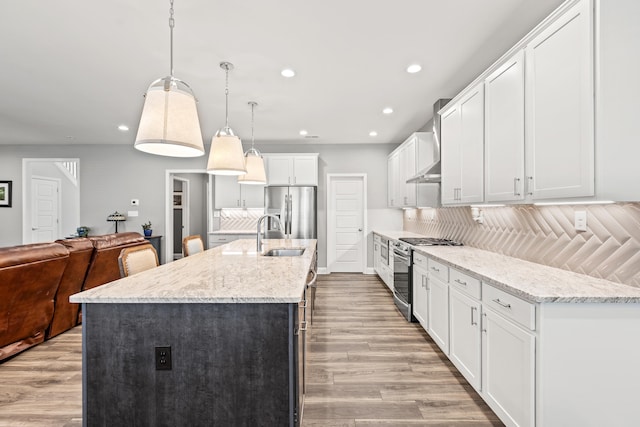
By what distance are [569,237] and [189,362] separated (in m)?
2.44

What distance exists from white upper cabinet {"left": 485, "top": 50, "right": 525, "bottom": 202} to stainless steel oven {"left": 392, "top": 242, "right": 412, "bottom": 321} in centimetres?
137

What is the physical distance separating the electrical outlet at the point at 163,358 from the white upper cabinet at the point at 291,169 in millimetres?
4481

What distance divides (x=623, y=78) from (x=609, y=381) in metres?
1.41

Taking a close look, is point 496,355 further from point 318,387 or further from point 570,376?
point 318,387

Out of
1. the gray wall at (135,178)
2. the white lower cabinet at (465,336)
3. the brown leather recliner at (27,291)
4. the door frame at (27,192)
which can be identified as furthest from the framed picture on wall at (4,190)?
the white lower cabinet at (465,336)

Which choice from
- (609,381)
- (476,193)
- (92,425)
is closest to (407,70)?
(476,193)

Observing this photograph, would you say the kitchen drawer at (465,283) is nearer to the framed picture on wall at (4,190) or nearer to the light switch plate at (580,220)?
the light switch plate at (580,220)

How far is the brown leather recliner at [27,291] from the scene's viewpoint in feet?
Answer: 8.18

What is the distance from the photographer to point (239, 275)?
77.2 inches

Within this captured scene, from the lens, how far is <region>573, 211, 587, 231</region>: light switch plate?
1951 mm

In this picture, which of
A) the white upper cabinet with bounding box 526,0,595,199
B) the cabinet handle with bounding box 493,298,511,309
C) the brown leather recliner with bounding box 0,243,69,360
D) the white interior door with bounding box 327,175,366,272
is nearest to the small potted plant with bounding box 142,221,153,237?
the brown leather recliner with bounding box 0,243,69,360

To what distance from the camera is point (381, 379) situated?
2387 mm

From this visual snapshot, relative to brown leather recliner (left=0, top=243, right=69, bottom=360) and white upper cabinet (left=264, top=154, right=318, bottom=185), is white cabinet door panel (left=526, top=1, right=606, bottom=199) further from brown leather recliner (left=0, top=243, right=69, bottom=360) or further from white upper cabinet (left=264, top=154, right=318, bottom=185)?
white upper cabinet (left=264, top=154, right=318, bottom=185)

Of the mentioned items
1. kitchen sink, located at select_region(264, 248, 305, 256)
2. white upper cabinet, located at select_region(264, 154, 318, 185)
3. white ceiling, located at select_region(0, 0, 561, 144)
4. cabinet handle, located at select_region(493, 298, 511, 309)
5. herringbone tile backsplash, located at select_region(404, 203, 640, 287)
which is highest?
white ceiling, located at select_region(0, 0, 561, 144)
